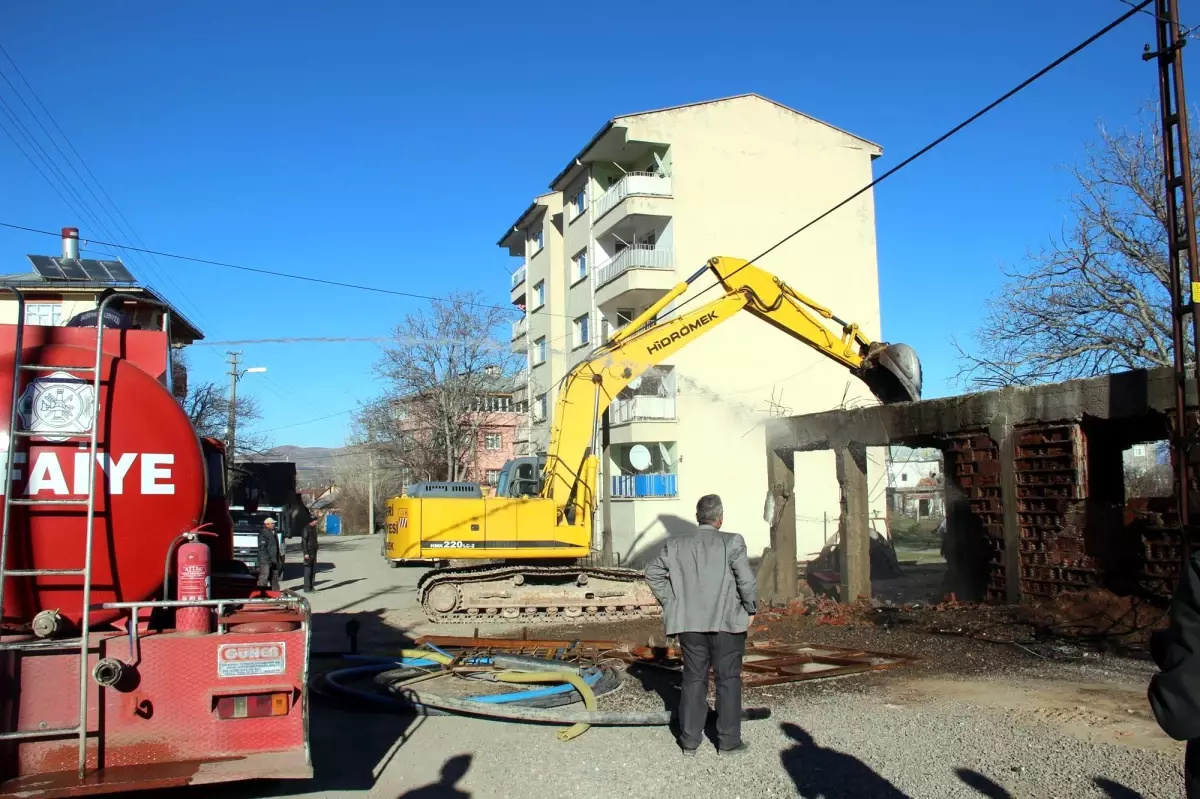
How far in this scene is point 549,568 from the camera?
14.3 meters

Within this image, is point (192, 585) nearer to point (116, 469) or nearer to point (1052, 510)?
point (116, 469)

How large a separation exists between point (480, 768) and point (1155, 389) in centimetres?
822

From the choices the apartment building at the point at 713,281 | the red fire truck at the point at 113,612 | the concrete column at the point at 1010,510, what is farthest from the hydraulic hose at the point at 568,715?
the apartment building at the point at 713,281

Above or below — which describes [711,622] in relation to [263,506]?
below

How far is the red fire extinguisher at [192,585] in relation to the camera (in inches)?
204

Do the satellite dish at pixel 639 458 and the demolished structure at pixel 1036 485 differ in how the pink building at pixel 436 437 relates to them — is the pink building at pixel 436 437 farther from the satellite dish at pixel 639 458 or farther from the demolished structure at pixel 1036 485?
the demolished structure at pixel 1036 485

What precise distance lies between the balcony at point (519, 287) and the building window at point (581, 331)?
981 centimetres

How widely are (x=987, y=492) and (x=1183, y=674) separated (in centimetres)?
1062

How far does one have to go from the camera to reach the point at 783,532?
1556 centimetres

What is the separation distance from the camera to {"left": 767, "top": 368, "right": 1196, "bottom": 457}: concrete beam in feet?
34.0

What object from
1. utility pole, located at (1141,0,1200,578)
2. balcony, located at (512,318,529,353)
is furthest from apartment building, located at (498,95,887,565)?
utility pole, located at (1141,0,1200,578)

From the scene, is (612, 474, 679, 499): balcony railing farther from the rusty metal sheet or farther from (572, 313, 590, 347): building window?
the rusty metal sheet

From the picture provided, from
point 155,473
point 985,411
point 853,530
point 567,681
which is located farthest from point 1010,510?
point 155,473

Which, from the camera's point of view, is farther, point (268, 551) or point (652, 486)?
point (652, 486)
